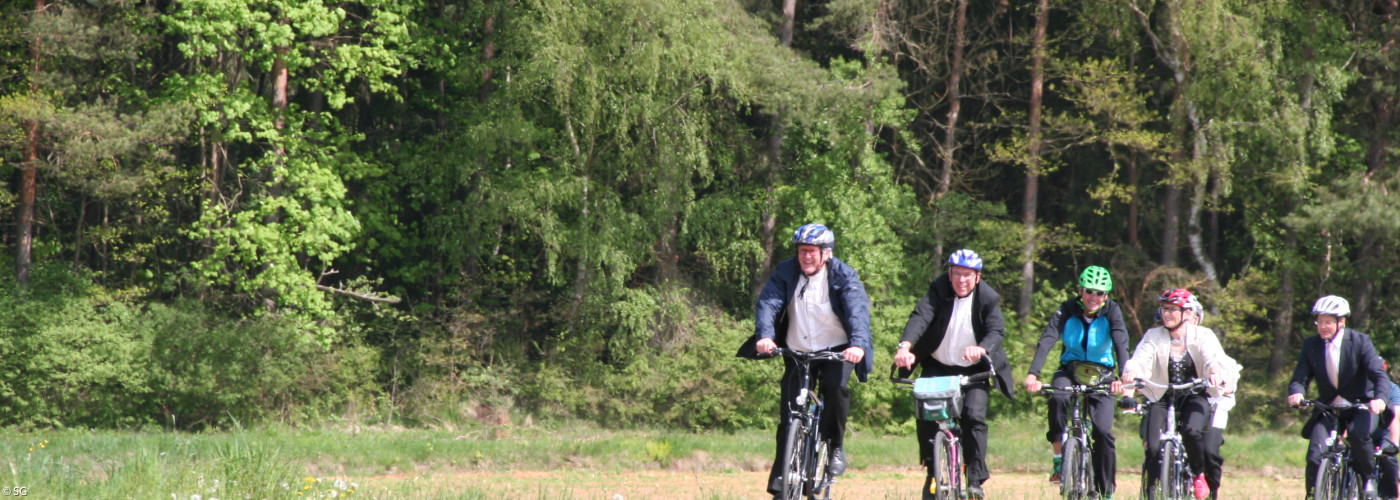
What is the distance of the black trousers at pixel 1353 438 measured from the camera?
31.4 feet

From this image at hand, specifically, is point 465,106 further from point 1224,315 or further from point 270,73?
point 1224,315

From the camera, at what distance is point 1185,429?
9.27 meters

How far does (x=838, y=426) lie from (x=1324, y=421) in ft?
14.5

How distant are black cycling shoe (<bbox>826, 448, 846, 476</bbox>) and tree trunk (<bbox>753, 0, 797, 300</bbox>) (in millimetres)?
16725

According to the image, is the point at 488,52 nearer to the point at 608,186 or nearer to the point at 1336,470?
the point at 608,186

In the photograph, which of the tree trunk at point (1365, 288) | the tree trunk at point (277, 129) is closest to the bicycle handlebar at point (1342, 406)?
the tree trunk at point (1365, 288)

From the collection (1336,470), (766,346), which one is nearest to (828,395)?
(766,346)

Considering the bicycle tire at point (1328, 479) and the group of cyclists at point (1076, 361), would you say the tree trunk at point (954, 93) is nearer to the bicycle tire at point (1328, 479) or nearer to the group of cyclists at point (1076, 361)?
the group of cyclists at point (1076, 361)

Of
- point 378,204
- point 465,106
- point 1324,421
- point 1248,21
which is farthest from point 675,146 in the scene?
point 1324,421

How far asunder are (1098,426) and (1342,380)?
235 centimetres

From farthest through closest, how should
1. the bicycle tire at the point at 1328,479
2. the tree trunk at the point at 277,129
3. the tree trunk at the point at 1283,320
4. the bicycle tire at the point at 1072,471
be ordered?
the tree trunk at the point at 1283,320
the tree trunk at the point at 277,129
the bicycle tire at the point at 1328,479
the bicycle tire at the point at 1072,471

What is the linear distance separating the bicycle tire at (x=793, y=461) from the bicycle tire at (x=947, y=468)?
0.85m

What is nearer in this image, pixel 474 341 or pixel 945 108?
pixel 474 341

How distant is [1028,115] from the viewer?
1007 inches
